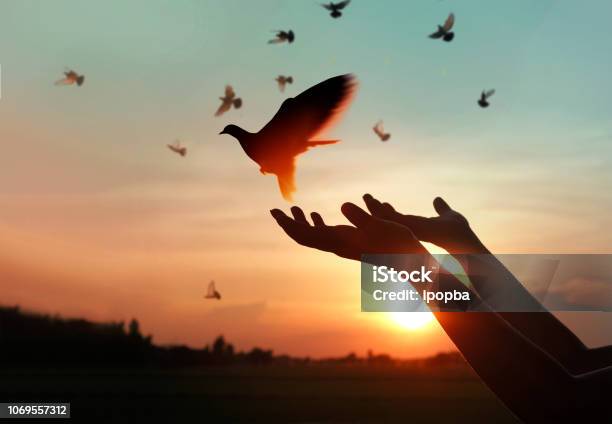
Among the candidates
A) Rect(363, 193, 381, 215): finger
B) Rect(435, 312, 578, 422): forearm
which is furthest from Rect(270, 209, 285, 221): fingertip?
Rect(435, 312, 578, 422): forearm

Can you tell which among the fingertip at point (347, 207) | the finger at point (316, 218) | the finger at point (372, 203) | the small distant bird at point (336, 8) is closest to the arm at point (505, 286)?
the finger at point (372, 203)

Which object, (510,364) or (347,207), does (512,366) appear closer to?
(510,364)

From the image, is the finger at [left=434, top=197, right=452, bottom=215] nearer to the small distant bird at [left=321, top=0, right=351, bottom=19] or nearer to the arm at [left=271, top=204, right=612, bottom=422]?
the arm at [left=271, top=204, right=612, bottom=422]

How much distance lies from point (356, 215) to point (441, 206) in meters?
0.78

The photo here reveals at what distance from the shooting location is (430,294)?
177 centimetres

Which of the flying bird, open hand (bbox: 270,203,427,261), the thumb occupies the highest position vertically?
the flying bird

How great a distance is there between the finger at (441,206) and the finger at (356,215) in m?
0.71

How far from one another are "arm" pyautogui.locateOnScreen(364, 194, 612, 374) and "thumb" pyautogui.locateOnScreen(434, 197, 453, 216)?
77 mm

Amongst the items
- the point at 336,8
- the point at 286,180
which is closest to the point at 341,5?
the point at 336,8

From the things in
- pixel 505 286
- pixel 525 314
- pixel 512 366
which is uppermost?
pixel 505 286

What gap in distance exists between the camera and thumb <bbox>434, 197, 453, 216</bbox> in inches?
102

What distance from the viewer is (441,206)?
2.64m

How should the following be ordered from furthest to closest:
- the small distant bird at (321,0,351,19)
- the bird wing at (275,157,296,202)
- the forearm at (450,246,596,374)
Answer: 1. the small distant bird at (321,0,351,19)
2. the bird wing at (275,157,296,202)
3. the forearm at (450,246,596,374)

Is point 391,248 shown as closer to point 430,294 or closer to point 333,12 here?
point 430,294
